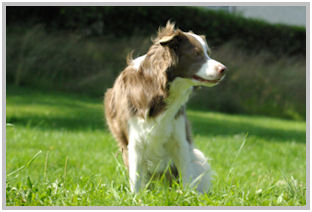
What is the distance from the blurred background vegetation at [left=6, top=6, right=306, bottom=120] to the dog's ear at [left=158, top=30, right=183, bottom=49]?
24.6 feet

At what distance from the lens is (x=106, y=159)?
224 inches

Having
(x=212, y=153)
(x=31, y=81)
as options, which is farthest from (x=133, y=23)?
(x=212, y=153)

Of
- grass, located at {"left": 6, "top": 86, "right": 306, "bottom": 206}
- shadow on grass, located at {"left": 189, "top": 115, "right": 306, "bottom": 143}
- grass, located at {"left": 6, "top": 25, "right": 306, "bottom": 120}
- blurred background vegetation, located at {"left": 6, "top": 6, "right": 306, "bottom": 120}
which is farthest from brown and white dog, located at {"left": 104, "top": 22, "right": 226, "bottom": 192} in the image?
blurred background vegetation, located at {"left": 6, "top": 6, "right": 306, "bottom": 120}

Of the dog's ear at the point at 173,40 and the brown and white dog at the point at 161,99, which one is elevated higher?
the dog's ear at the point at 173,40

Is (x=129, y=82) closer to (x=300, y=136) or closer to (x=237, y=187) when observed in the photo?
(x=237, y=187)

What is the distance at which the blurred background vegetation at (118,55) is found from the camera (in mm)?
10500

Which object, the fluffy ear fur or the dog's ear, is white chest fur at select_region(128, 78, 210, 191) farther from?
the dog's ear

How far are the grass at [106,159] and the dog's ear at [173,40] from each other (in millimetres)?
902

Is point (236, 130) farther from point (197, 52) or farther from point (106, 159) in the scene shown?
point (197, 52)

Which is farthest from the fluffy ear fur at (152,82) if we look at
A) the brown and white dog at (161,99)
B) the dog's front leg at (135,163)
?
the dog's front leg at (135,163)

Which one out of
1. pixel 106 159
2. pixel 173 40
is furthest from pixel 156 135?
pixel 106 159

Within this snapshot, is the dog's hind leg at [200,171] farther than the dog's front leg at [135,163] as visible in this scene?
Yes

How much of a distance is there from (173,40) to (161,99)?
19.5 inches

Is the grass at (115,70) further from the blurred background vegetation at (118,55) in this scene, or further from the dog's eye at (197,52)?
the dog's eye at (197,52)
